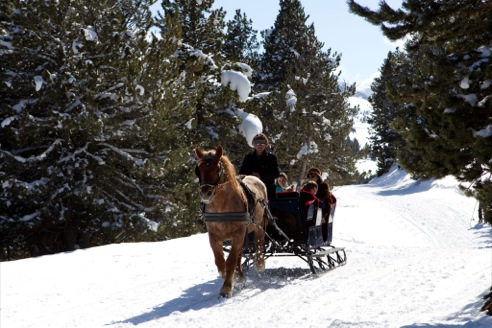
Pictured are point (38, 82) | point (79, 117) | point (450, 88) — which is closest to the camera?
point (450, 88)

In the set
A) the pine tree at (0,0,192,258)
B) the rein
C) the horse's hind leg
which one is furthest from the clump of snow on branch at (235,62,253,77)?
the rein

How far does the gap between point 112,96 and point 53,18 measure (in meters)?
2.94

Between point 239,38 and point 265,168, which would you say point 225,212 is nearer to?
point 265,168

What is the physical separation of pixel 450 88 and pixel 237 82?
53.4 feet

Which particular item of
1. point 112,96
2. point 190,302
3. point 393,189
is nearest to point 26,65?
point 112,96

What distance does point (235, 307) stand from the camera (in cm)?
692

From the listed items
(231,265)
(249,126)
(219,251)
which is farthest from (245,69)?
(231,265)

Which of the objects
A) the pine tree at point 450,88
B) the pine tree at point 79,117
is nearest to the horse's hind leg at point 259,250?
the pine tree at point 450,88

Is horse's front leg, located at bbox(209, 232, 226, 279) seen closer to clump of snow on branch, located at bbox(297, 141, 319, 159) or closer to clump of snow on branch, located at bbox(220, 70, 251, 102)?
clump of snow on branch, located at bbox(220, 70, 251, 102)

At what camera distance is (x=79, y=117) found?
50.0 ft

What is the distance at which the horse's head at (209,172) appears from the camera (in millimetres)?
7051

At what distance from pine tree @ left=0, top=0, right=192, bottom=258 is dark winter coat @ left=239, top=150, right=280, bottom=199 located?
7.11m

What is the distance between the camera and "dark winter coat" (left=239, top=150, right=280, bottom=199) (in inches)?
387

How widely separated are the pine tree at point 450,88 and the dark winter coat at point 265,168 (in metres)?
3.52
